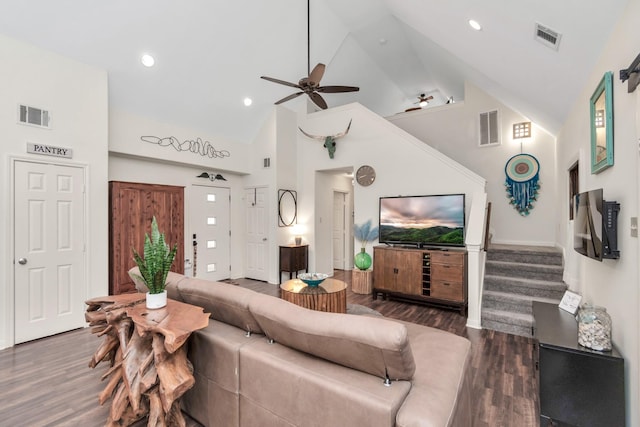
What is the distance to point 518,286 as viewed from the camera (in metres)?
3.93

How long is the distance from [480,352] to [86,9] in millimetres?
5789

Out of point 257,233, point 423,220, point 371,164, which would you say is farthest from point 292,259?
point 423,220

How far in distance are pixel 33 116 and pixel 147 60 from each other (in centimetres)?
155

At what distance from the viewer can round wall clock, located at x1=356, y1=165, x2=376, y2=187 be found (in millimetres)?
5543

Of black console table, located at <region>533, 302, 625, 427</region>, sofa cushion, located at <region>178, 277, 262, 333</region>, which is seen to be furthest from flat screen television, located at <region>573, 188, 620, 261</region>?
sofa cushion, located at <region>178, 277, 262, 333</region>

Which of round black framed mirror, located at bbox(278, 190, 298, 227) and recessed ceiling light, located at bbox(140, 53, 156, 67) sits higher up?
recessed ceiling light, located at bbox(140, 53, 156, 67)

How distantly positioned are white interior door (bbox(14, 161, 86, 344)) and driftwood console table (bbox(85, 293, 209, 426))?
2.09 metres

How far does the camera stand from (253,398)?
5.22ft

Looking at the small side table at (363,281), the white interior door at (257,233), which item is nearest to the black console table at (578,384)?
the small side table at (363,281)

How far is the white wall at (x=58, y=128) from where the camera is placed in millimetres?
3133

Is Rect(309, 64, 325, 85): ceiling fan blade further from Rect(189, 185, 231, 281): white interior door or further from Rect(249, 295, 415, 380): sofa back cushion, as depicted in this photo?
Rect(189, 185, 231, 281): white interior door

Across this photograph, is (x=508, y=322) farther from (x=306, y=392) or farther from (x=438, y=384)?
(x=306, y=392)

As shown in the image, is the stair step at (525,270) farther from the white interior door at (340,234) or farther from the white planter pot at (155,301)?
A: the white planter pot at (155,301)

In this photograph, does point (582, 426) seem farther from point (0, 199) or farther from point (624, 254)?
point (0, 199)
